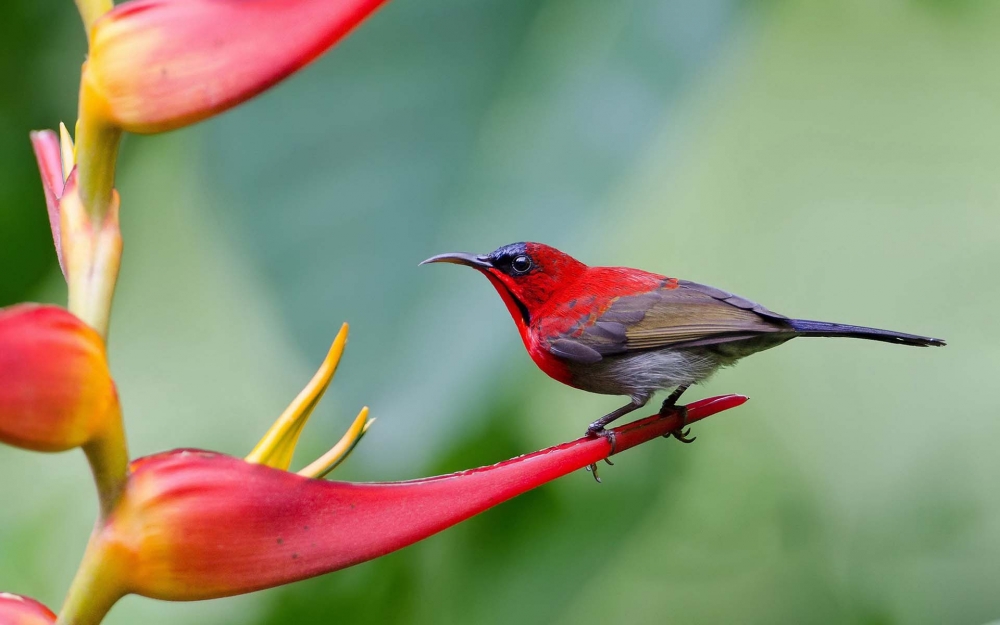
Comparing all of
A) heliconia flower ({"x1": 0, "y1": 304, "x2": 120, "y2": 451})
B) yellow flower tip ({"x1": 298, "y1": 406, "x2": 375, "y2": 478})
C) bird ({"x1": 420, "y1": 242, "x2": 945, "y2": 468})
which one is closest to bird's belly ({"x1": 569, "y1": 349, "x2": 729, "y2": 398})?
bird ({"x1": 420, "y1": 242, "x2": 945, "y2": 468})

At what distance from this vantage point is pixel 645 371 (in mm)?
668

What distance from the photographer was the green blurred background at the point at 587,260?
0.78 metres

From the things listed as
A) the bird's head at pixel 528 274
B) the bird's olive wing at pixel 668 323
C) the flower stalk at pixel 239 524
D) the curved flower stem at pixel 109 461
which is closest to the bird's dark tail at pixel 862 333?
the bird's olive wing at pixel 668 323

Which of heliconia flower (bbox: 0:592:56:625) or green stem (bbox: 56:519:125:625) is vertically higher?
green stem (bbox: 56:519:125:625)

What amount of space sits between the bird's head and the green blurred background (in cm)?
18

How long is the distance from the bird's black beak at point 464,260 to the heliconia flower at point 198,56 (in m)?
0.28

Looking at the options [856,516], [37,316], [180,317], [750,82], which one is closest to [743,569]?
[856,516]

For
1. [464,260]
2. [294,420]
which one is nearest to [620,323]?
[464,260]

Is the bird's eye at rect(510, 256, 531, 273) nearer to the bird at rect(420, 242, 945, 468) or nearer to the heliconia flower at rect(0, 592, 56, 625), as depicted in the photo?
the bird at rect(420, 242, 945, 468)

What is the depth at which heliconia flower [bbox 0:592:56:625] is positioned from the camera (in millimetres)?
285

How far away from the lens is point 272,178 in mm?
958

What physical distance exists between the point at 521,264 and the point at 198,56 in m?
0.39

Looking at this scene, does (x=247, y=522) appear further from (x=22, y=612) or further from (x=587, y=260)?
(x=587, y=260)

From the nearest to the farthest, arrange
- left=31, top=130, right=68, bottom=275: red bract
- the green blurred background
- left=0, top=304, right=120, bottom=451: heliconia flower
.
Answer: left=0, top=304, right=120, bottom=451: heliconia flower < left=31, top=130, right=68, bottom=275: red bract < the green blurred background
